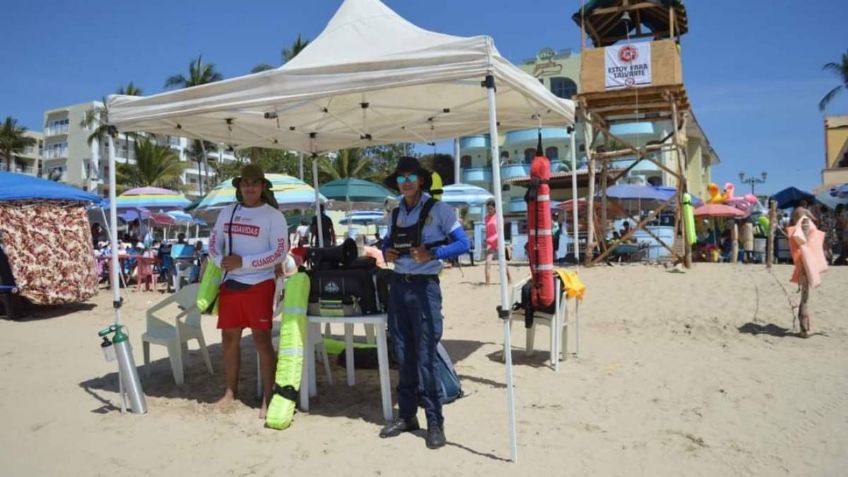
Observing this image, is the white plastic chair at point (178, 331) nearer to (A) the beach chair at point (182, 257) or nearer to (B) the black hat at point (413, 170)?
(B) the black hat at point (413, 170)

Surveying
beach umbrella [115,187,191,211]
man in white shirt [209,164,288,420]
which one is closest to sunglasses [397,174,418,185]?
man in white shirt [209,164,288,420]

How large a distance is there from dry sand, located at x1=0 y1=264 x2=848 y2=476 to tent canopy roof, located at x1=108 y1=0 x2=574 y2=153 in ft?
8.04

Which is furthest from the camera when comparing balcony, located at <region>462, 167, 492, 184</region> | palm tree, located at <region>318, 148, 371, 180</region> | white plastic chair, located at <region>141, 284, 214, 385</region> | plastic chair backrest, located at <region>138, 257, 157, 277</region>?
palm tree, located at <region>318, 148, 371, 180</region>

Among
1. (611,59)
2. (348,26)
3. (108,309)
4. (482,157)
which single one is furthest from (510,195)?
(348,26)

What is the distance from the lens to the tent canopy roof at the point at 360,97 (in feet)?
13.1

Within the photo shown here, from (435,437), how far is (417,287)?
100 cm

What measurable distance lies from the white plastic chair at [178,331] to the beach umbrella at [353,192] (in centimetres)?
776

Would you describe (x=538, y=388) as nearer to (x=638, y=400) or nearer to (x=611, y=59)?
(x=638, y=400)

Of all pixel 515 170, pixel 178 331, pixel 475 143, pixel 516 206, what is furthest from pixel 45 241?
pixel 475 143

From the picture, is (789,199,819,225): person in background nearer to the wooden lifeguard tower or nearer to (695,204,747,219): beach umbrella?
the wooden lifeguard tower

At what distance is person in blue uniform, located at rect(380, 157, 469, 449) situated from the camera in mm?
3842

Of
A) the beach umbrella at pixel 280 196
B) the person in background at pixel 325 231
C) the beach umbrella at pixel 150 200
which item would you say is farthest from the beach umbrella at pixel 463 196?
the person in background at pixel 325 231

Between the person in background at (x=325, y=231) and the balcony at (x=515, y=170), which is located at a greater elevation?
the balcony at (x=515, y=170)

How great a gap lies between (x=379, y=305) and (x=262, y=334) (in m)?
0.96
